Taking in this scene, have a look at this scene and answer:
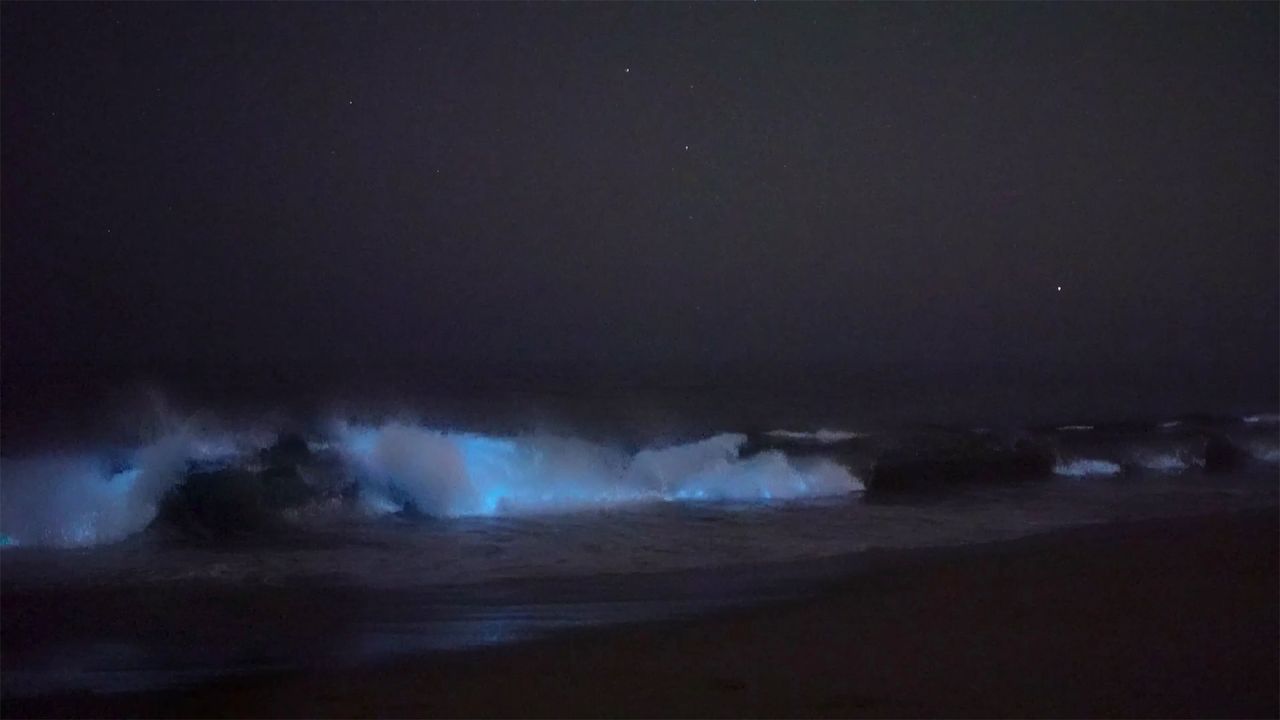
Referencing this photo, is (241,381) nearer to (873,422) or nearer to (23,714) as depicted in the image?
(873,422)

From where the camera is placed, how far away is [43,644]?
5.96 m

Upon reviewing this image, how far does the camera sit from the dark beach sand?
16.3 feet

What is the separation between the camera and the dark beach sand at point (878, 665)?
4.96m

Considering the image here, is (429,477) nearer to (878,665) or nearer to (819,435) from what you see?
(878,665)

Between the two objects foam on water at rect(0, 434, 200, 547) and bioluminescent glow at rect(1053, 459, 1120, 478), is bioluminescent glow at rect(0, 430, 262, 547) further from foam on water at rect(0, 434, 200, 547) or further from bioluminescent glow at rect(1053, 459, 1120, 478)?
bioluminescent glow at rect(1053, 459, 1120, 478)

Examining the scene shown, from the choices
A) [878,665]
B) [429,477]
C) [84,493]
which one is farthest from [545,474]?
[878,665]

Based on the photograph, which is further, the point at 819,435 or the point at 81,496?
the point at 819,435

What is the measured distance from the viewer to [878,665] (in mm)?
5609

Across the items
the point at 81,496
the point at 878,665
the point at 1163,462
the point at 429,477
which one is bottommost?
the point at 878,665

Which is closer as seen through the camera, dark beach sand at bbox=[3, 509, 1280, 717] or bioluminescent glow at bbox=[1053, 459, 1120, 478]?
dark beach sand at bbox=[3, 509, 1280, 717]

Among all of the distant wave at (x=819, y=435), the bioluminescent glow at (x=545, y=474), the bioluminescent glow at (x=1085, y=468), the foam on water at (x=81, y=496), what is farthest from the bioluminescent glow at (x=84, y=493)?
the bioluminescent glow at (x=1085, y=468)

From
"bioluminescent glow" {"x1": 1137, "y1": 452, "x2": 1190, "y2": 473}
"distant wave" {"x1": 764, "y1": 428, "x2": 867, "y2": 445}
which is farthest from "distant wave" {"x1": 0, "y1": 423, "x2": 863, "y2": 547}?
"bioluminescent glow" {"x1": 1137, "y1": 452, "x2": 1190, "y2": 473}

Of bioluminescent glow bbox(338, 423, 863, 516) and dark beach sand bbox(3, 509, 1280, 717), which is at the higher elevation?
bioluminescent glow bbox(338, 423, 863, 516)

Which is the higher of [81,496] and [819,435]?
[81,496]
